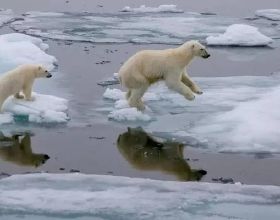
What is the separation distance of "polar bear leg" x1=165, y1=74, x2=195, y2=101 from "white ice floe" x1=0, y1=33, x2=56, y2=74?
281cm

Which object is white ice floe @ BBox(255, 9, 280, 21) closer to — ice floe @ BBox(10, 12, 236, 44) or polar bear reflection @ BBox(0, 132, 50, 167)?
ice floe @ BBox(10, 12, 236, 44)

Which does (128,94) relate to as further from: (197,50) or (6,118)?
(6,118)

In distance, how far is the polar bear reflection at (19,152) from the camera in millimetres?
7062

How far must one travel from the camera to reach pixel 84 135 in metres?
7.76

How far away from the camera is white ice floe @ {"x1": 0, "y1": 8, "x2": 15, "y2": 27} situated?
15.1m

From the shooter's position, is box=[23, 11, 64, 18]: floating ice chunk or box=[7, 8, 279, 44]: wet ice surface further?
box=[23, 11, 64, 18]: floating ice chunk

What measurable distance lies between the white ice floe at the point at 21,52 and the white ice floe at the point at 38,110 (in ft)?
5.47

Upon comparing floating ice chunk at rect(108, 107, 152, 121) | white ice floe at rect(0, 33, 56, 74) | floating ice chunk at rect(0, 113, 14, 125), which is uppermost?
white ice floe at rect(0, 33, 56, 74)

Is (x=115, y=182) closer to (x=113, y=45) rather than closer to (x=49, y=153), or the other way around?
(x=49, y=153)

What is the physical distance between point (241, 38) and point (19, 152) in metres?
6.65

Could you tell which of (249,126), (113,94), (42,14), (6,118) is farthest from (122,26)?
(249,126)

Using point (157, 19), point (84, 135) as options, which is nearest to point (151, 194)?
point (84, 135)

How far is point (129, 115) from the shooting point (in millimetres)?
8188

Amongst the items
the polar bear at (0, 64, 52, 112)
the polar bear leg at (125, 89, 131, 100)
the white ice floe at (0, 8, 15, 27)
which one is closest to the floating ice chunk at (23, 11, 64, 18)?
the white ice floe at (0, 8, 15, 27)
